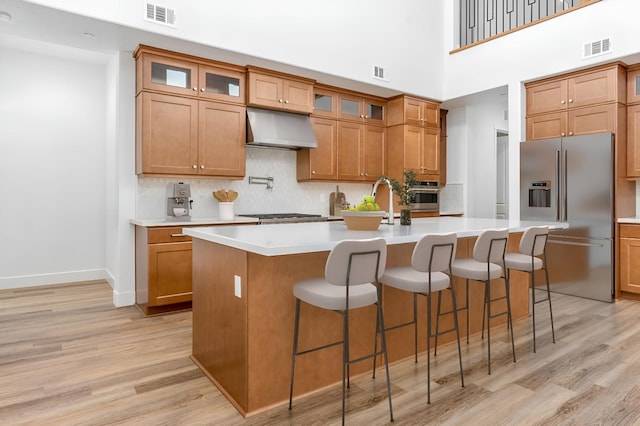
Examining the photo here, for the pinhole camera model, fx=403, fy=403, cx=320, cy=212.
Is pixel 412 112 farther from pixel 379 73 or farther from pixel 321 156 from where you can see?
pixel 321 156

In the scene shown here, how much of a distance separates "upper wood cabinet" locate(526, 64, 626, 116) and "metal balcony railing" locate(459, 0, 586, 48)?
1376mm

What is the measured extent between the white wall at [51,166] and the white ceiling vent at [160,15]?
2.15 m

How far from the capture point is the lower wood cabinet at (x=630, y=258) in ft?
14.6

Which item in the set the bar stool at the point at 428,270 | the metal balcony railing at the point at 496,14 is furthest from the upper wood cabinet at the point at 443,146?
the bar stool at the point at 428,270

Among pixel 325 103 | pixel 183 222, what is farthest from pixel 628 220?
pixel 183 222

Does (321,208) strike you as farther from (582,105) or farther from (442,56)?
(582,105)

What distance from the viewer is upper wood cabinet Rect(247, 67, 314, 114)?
468 centimetres

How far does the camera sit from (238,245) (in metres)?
1.98

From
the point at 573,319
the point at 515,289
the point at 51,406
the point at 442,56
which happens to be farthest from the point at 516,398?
the point at 442,56

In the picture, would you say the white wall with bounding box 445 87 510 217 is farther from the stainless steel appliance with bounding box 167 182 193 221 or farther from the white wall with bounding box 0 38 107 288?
the white wall with bounding box 0 38 107 288

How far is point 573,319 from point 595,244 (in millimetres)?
1287

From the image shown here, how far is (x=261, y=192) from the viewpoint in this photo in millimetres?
5246

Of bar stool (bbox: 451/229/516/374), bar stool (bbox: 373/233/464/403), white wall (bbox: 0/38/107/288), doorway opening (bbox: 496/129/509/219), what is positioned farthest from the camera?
doorway opening (bbox: 496/129/509/219)

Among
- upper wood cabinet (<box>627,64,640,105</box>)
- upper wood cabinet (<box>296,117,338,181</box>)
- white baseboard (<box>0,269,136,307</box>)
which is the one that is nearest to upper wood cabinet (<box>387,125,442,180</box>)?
upper wood cabinet (<box>296,117,338,181</box>)
